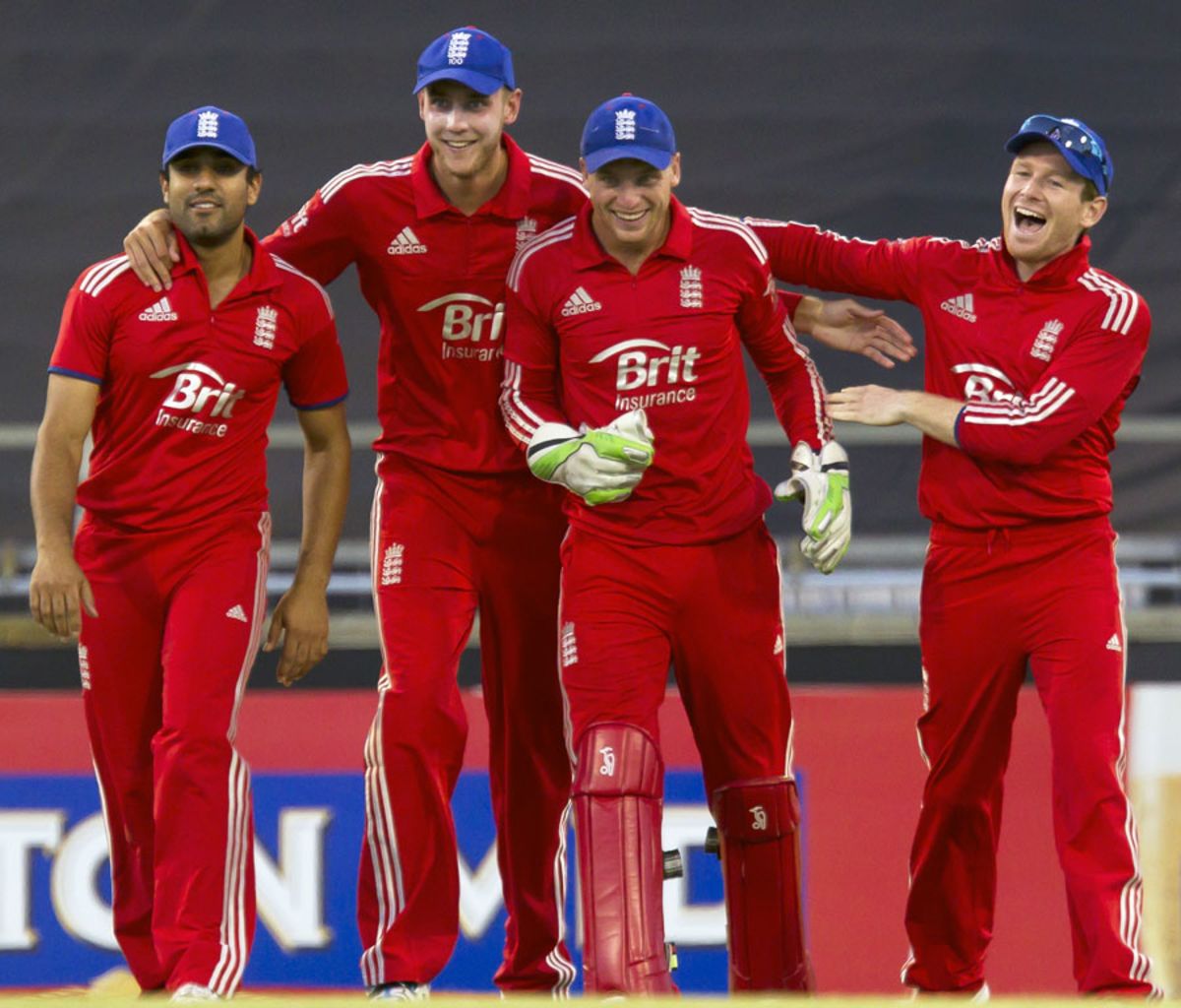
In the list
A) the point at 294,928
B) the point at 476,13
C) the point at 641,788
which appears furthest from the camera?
the point at 476,13

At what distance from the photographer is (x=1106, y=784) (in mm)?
3754

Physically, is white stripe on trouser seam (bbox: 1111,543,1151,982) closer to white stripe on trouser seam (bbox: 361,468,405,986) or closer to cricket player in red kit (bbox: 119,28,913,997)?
cricket player in red kit (bbox: 119,28,913,997)

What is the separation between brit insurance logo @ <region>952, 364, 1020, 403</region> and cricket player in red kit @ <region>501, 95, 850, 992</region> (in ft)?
0.96

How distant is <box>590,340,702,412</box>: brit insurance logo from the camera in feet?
12.6

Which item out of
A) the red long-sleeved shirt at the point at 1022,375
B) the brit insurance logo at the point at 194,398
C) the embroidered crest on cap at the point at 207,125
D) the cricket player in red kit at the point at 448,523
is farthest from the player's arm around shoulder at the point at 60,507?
the red long-sleeved shirt at the point at 1022,375

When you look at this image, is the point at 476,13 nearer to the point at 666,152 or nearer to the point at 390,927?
the point at 666,152

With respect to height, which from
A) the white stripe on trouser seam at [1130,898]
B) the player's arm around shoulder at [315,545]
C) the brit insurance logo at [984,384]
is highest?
the brit insurance logo at [984,384]

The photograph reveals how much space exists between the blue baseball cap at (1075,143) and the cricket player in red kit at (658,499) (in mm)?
577

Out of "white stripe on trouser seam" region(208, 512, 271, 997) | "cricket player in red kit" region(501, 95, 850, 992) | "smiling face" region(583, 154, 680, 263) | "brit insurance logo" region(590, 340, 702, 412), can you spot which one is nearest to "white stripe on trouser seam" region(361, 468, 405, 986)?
"white stripe on trouser seam" region(208, 512, 271, 997)

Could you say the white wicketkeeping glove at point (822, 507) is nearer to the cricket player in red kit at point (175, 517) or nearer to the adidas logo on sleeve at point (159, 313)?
the cricket player in red kit at point (175, 517)

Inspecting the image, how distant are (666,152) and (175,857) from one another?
1.56 metres

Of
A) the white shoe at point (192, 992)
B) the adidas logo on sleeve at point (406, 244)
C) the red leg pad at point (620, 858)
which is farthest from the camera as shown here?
the adidas logo on sleeve at point (406, 244)

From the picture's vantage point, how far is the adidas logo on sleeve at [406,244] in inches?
159

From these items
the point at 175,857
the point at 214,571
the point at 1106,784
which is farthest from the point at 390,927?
the point at 1106,784
